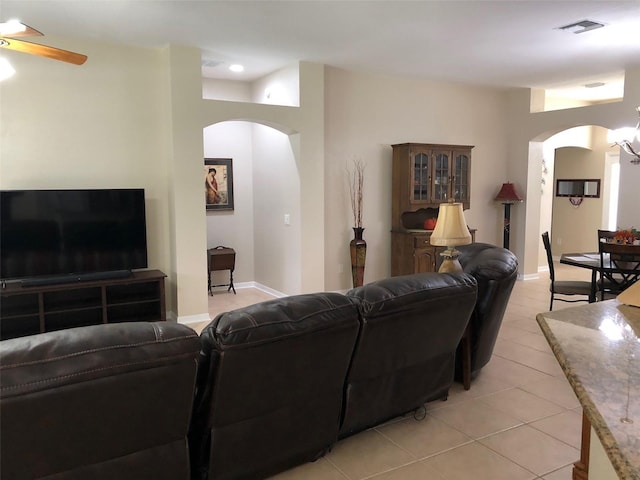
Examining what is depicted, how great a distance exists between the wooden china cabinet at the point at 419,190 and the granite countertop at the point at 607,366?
437cm

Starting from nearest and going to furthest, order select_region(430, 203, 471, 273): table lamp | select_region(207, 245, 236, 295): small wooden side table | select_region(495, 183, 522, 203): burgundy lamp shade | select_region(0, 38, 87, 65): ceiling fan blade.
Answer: select_region(0, 38, 87, 65): ceiling fan blade < select_region(430, 203, 471, 273): table lamp < select_region(207, 245, 236, 295): small wooden side table < select_region(495, 183, 522, 203): burgundy lamp shade

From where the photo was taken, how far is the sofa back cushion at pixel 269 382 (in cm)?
203

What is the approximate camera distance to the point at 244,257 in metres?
7.36

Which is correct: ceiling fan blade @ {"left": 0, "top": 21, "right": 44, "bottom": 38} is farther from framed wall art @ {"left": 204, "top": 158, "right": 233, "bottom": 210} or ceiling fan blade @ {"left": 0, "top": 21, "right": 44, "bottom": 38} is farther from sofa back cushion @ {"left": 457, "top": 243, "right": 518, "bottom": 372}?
framed wall art @ {"left": 204, "top": 158, "right": 233, "bottom": 210}

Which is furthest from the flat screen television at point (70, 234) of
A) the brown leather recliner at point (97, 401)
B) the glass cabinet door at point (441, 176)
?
the glass cabinet door at point (441, 176)

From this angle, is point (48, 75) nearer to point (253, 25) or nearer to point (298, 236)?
point (253, 25)

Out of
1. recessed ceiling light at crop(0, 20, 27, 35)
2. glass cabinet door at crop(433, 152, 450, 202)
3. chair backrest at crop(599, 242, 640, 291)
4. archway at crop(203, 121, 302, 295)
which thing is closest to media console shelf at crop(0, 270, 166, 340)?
archway at crop(203, 121, 302, 295)

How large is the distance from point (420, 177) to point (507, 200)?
178 centimetres

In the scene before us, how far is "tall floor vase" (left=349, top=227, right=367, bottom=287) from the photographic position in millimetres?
6441

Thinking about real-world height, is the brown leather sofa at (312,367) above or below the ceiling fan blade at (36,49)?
below

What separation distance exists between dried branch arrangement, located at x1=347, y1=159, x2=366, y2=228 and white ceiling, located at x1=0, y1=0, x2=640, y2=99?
48.3 inches

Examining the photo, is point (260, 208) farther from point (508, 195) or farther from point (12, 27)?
point (12, 27)

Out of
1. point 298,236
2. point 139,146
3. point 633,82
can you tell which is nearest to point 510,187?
point 633,82

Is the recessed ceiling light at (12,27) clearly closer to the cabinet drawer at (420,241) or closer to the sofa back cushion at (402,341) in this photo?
the sofa back cushion at (402,341)
